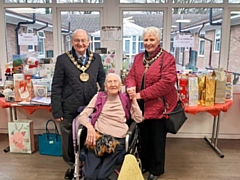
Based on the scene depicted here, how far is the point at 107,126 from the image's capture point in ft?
7.07

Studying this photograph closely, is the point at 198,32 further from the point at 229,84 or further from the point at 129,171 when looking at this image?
the point at 129,171

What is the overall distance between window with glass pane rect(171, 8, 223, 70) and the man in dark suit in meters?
1.59

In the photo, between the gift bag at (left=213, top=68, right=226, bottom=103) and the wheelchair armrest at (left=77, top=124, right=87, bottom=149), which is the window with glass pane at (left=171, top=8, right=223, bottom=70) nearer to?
the gift bag at (left=213, top=68, right=226, bottom=103)

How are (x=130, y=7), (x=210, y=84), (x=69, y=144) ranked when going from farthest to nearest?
(x=130, y=7), (x=210, y=84), (x=69, y=144)

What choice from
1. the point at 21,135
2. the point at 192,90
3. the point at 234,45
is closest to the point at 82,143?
the point at 21,135

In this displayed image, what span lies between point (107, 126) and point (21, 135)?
136cm

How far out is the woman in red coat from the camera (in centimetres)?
215

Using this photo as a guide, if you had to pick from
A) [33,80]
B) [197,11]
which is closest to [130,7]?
[197,11]

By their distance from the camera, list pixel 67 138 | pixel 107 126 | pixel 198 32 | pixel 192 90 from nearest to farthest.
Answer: pixel 107 126, pixel 67 138, pixel 192 90, pixel 198 32

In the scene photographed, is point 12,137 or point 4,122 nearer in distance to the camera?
point 12,137

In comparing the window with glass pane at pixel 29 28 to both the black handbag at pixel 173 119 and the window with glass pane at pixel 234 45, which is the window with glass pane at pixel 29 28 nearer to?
the black handbag at pixel 173 119

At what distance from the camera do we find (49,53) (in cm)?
349

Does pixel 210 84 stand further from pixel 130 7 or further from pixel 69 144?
pixel 69 144

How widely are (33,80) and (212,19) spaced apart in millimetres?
2474
